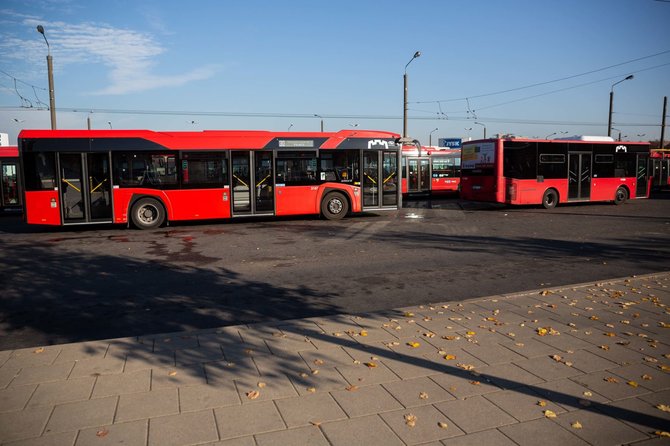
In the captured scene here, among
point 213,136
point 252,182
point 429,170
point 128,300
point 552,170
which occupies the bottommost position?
point 128,300

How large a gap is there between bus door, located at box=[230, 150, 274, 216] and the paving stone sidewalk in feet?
38.1

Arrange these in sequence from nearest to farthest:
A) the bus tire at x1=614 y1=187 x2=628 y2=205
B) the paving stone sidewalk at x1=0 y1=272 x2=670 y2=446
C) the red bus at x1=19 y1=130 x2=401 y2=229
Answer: the paving stone sidewalk at x1=0 y1=272 x2=670 y2=446 → the red bus at x1=19 y1=130 x2=401 y2=229 → the bus tire at x1=614 y1=187 x2=628 y2=205

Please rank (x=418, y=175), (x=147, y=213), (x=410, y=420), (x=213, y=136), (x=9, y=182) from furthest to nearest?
(x=418, y=175)
(x=9, y=182)
(x=213, y=136)
(x=147, y=213)
(x=410, y=420)

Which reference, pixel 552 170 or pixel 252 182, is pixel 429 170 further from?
pixel 252 182

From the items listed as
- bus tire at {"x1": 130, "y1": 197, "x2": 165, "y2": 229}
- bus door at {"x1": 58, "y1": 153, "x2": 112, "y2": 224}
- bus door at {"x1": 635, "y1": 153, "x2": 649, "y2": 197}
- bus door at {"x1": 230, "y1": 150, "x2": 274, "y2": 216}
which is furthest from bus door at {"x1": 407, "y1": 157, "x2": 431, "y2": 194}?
bus door at {"x1": 58, "y1": 153, "x2": 112, "y2": 224}

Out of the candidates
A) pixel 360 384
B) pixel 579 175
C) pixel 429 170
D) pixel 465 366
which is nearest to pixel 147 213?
pixel 360 384

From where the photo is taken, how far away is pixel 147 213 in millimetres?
16094

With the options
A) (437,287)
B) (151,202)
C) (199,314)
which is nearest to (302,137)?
(151,202)

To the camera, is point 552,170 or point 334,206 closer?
point 334,206

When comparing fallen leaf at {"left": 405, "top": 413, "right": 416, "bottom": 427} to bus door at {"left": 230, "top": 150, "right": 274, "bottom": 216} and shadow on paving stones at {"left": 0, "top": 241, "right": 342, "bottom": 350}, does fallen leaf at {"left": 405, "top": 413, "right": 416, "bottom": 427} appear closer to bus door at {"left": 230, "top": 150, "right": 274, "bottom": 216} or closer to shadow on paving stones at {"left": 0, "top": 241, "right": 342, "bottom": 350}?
shadow on paving stones at {"left": 0, "top": 241, "right": 342, "bottom": 350}

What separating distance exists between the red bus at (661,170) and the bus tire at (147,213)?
33.0 metres

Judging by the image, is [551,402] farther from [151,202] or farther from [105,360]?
[151,202]

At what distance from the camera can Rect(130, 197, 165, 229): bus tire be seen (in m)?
15.9

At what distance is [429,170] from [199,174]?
16.7m
